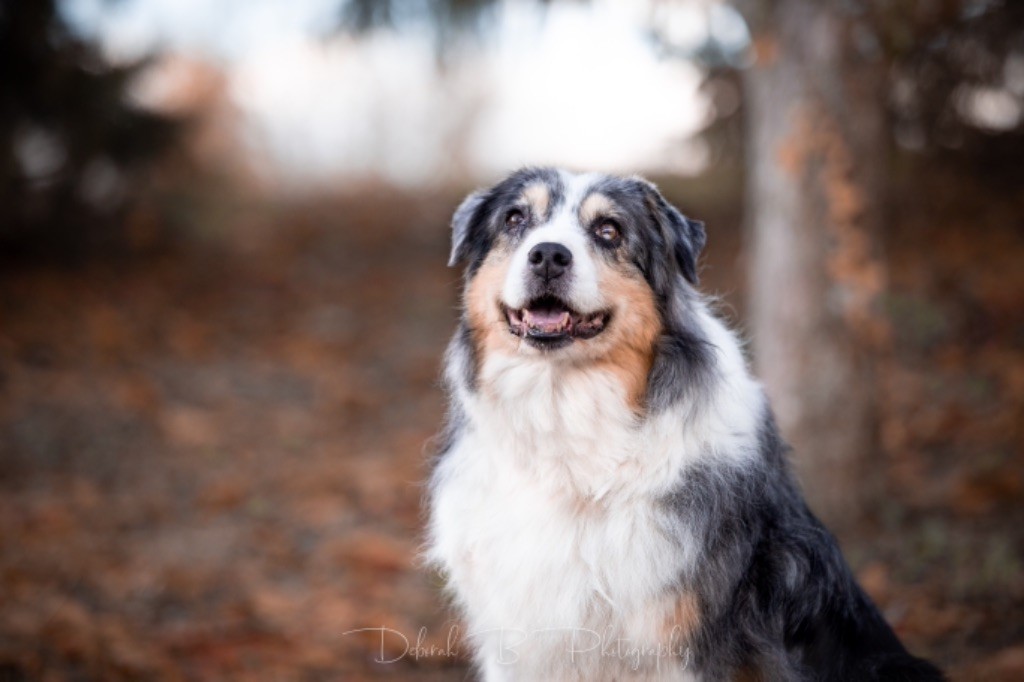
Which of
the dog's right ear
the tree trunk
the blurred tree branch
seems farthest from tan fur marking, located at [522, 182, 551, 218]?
the blurred tree branch

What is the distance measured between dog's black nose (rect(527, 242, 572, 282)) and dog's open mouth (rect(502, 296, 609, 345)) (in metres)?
0.09

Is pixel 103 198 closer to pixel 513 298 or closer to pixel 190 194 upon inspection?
pixel 190 194

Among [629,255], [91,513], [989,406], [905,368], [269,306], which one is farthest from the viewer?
[269,306]

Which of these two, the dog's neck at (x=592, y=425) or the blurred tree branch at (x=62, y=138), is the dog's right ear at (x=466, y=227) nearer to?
the dog's neck at (x=592, y=425)

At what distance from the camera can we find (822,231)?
5133 mm

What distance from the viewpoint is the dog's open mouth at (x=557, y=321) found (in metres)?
3.12

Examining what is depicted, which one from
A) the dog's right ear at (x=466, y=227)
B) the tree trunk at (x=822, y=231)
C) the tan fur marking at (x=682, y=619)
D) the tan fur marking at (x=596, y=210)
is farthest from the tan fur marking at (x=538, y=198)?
the tree trunk at (x=822, y=231)

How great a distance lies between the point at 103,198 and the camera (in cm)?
1076

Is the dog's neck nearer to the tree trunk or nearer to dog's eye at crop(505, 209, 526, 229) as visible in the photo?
dog's eye at crop(505, 209, 526, 229)

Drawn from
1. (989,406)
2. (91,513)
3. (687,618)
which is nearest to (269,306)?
(91,513)

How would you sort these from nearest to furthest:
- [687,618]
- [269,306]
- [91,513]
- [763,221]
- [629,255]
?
[687,618]
[629,255]
[763,221]
[91,513]
[269,306]

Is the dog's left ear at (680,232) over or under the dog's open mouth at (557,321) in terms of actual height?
over

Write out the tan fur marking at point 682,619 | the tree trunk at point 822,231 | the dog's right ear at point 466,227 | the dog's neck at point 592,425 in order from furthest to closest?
the tree trunk at point 822,231, the dog's right ear at point 466,227, the dog's neck at point 592,425, the tan fur marking at point 682,619

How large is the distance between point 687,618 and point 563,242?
1.29 metres
